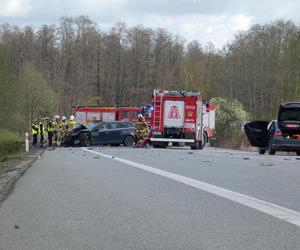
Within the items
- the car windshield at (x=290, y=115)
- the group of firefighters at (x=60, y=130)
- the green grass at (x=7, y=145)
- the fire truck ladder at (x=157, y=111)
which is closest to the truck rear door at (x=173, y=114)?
the fire truck ladder at (x=157, y=111)

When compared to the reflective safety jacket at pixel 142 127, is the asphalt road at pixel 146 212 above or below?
below

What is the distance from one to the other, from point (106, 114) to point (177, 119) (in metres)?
15.3

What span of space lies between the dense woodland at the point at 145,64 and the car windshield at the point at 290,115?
127ft

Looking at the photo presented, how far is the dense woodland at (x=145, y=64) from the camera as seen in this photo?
69.0 m

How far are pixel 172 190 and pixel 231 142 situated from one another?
30225mm

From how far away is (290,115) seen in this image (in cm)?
2255

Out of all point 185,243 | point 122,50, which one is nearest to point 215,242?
point 185,243

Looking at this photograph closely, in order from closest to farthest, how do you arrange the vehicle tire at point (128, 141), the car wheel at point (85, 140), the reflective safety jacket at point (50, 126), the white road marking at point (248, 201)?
the white road marking at point (248, 201)
the vehicle tire at point (128, 141)
the car wheel at point (85, 140)
the reflective safety jacket at point (50, 126)

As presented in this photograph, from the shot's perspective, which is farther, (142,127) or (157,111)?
(142,127)

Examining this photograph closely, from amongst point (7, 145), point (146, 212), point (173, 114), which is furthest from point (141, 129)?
point (146, 212)

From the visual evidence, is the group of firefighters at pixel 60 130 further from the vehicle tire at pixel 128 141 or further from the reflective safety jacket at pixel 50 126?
the vehicle tire at pixel 128 141

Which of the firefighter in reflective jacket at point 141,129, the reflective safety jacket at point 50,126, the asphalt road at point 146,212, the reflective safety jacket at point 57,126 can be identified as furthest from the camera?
the reflective safety jacket at point 57,126

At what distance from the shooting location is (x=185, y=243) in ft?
19.6

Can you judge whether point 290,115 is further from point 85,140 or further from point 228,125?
point 228,125
